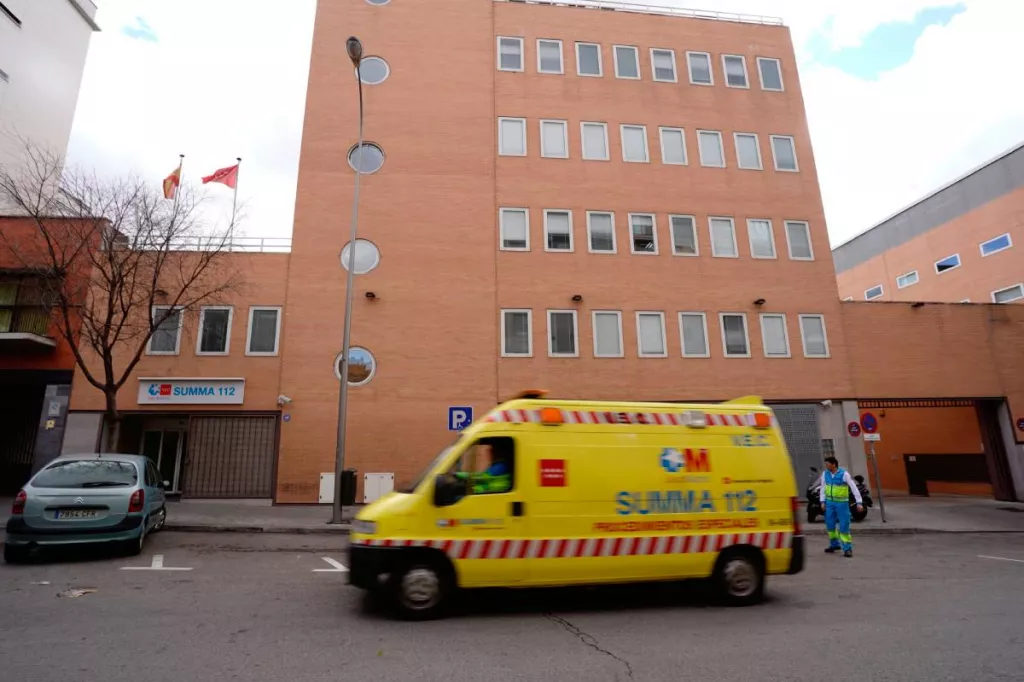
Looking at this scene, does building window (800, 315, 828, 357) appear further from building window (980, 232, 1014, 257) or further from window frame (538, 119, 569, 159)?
building window (980, 232, 1014, 257)

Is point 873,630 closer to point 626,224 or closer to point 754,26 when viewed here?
point 626,224

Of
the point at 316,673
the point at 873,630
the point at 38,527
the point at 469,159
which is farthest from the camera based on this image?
the point at 469,159

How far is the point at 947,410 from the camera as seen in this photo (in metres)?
23.6

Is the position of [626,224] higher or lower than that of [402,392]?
higher

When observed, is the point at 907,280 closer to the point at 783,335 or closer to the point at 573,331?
the point at 783,335

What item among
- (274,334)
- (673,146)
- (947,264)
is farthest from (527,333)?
(947,264)

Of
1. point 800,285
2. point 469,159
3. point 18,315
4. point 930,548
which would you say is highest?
point 469,159

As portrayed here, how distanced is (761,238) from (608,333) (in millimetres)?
7436

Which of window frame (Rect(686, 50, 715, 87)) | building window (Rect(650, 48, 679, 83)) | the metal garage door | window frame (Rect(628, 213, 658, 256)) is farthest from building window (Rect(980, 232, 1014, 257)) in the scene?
the metal garage door

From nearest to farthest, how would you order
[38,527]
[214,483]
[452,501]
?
[452,501], [38,527], [214,483]

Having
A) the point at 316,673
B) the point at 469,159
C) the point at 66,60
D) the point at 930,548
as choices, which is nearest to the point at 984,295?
the point at 930,548

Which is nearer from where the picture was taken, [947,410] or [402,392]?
[402,392]

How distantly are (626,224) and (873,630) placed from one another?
1653cm

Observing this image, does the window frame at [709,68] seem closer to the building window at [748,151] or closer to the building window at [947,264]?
the building window at [748,151]
